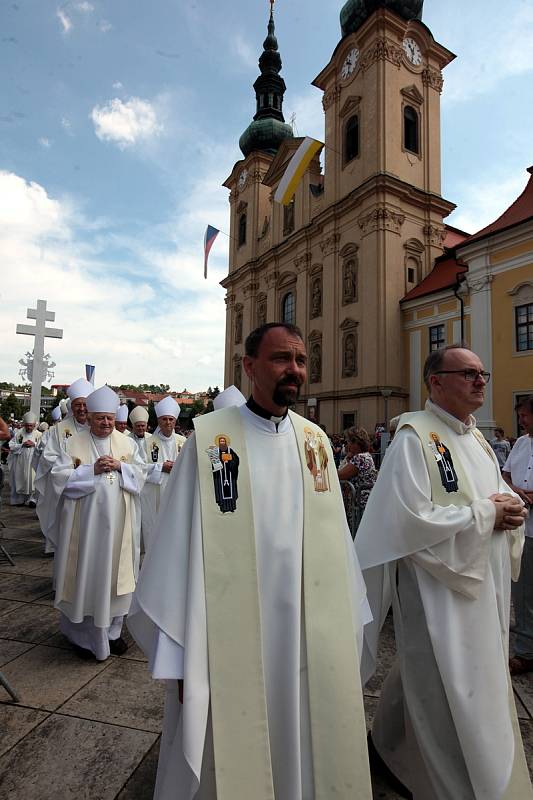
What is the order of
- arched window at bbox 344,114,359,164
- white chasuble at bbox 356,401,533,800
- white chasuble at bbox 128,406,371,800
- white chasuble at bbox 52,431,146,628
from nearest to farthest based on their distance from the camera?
white chasuble at bbox 128,406,371,800
white chasuble at bbox 356,401,533,800
white chasuble at bbox 52,431,146,628
arched window at bbox 344,114,359,164

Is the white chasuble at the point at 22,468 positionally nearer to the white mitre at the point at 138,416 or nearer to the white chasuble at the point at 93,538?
the white mitre at the point at 138,416

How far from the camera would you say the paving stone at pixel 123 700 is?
285 cm

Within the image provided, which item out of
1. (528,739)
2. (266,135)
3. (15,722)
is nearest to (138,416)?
(15,722)

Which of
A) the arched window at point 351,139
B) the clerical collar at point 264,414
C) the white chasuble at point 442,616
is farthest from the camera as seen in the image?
the arched window at point 351,139

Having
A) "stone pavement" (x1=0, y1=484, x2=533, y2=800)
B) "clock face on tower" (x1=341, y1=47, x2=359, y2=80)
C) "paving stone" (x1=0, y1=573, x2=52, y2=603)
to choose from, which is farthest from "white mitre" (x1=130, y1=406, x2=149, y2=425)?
"clock face on tower" (x1=341, y1=47, x2=359, y2=80)

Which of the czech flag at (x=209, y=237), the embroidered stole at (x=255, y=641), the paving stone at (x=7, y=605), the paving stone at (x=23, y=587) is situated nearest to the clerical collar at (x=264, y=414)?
the embroidered stole at (x=255, y=641)

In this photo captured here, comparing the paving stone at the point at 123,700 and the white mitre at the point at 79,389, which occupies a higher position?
the white mitre at the point at 79,389

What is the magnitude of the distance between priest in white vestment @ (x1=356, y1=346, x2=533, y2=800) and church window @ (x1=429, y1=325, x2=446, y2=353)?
1979cm

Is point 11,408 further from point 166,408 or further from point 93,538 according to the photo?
point 93,538

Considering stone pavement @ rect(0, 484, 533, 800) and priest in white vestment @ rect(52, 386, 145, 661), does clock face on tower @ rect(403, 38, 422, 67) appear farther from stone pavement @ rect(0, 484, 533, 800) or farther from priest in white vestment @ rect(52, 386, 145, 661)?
stone pavement @ rect(0, 484, 533, 800)

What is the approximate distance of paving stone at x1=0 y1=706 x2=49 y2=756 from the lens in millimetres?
2627

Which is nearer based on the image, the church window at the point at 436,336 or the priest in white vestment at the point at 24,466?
the priest in white vestment at the point at 24,466

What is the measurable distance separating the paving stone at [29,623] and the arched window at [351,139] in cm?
2565

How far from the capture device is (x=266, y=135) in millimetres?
34969
